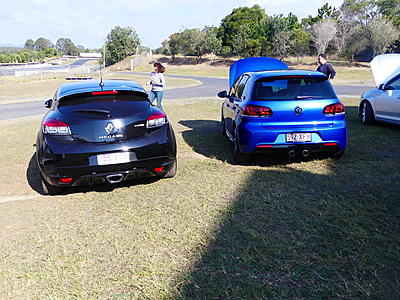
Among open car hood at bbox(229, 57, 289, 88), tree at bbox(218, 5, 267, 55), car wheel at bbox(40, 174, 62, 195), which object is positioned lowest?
car wheel at bbox(40, 174, 62, 195)

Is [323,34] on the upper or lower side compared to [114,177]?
upper

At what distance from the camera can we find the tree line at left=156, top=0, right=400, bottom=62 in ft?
165

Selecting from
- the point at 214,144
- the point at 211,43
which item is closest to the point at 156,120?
the point at 214,144

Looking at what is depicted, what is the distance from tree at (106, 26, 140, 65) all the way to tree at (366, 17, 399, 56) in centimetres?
5413

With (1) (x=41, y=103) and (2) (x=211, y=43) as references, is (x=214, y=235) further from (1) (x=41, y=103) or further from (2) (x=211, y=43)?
(2) (x=211, y=43)

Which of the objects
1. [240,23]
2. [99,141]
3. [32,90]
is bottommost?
[32,90]

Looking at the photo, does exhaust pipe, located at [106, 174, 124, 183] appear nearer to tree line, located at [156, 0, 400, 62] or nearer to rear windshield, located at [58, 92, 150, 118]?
rear windshield, located at [58, 92, 150, 118]

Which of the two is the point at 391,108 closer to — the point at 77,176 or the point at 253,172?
the point at 253,172

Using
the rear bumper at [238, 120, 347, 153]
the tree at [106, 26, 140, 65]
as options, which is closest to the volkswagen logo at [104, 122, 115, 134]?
the rear bumper at [238, 120, 347, 153]

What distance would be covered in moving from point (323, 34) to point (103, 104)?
173 feet

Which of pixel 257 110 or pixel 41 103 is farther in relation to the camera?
pixel 41 103

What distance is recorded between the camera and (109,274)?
9.78ft

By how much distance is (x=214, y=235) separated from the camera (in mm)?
3607

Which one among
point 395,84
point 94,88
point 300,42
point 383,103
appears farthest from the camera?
point 300,42
